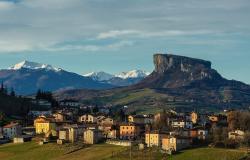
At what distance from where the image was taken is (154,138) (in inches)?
5650

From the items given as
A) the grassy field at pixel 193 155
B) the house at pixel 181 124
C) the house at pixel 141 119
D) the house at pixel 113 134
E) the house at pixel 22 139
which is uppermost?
the house at pixel 141 119

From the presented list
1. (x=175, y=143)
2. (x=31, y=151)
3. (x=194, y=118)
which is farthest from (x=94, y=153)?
(x=194, y=118)

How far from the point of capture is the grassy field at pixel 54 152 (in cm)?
13512

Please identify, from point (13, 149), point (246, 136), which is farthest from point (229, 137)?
point (13, 149)

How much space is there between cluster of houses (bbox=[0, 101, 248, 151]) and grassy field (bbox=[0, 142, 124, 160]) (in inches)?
223

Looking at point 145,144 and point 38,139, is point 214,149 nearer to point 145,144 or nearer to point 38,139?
point 145,144

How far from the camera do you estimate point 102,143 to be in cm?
15212

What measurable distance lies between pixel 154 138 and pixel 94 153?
15.7m

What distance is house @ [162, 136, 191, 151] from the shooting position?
5326 inches

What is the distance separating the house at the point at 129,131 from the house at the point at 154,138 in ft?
48.7

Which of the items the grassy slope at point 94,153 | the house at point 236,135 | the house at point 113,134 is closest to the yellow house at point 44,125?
the house at point 113,134

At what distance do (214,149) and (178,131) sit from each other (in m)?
22.6

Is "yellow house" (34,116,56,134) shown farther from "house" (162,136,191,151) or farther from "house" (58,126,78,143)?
"house" (162,136,191,151)

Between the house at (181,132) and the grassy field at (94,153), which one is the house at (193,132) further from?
the grassy field at (94,153)
